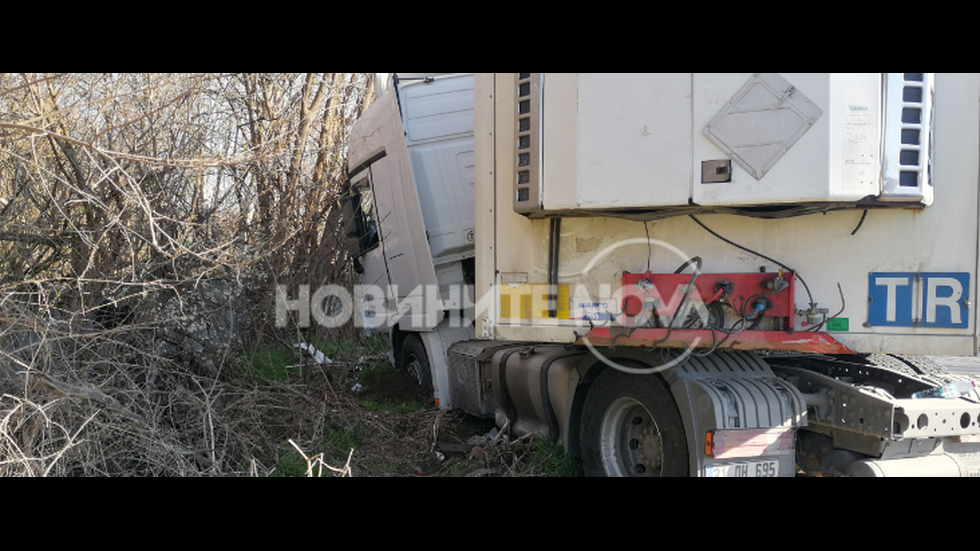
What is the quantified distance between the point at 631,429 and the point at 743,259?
1.29 meters

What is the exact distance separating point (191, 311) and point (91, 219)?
942 mm

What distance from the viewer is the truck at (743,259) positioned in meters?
3.63

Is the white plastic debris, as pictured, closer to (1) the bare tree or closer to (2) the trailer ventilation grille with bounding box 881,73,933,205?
(1) the bare tree

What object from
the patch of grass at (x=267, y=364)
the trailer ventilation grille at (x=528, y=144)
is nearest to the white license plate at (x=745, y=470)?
the trailer ventilation grille at (x=528, y=144)

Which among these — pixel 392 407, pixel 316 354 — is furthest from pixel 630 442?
pixel 316 354

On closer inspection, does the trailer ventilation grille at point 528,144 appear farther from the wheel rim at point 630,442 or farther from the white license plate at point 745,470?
the white license plate at point 745,470

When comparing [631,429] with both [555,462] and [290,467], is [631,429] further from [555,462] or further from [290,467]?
[290,467]

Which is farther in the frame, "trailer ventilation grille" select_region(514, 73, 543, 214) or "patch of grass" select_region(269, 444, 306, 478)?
"patch of grass" select_region(269, 444, 306, 478)

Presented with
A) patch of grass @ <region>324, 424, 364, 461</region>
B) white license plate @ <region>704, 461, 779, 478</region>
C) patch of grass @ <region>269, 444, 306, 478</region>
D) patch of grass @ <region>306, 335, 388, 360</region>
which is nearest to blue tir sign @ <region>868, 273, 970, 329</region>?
white license plate @ <region>704, 461, 779, 478</region>

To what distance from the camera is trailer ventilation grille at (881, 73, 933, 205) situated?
357cm

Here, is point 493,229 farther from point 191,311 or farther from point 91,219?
point 91,219

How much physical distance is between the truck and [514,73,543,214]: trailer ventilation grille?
0.04ft

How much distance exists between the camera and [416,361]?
7.89 meters
